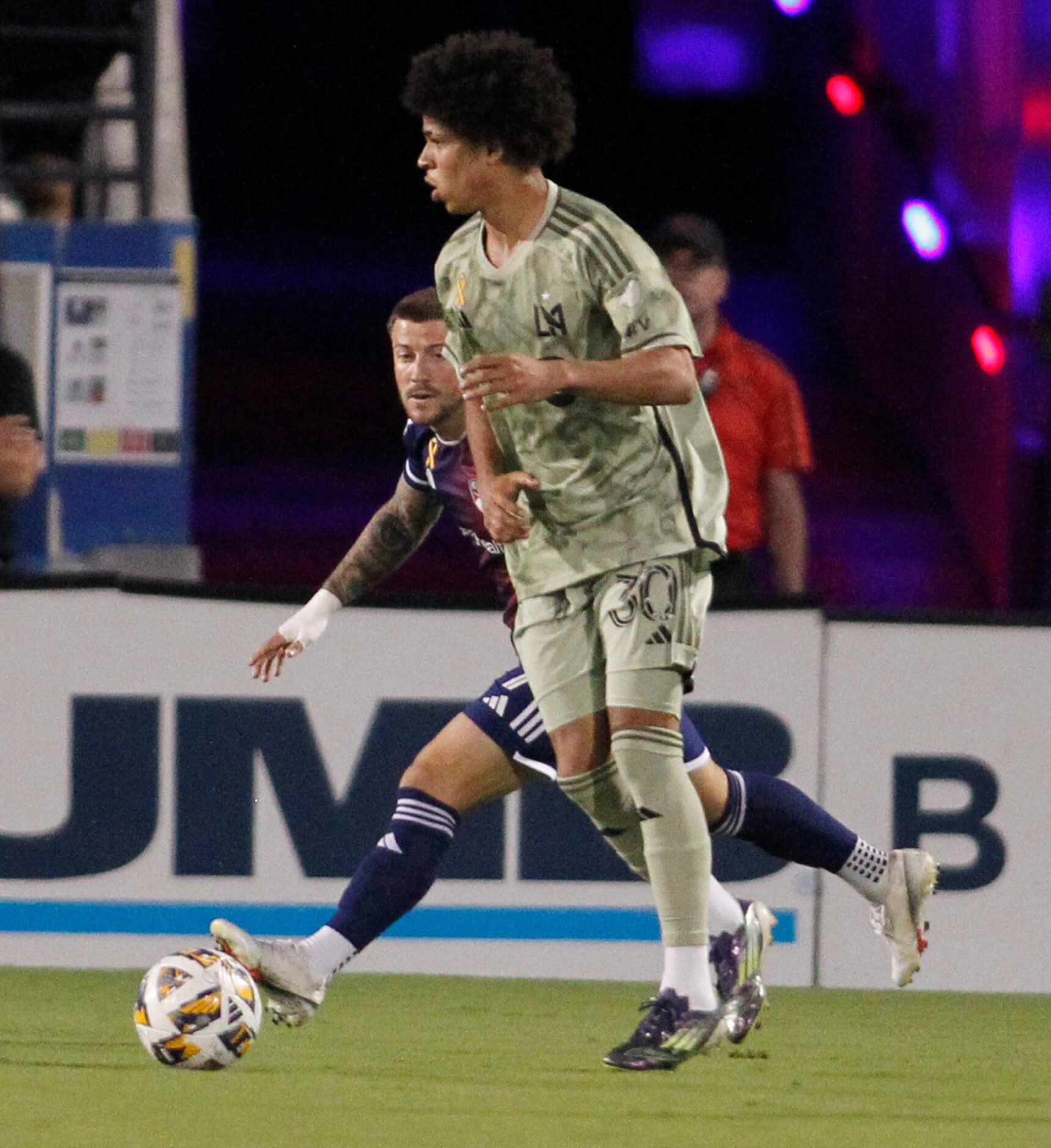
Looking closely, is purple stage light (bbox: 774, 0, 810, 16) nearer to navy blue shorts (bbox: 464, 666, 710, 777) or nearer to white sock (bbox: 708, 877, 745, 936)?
navy blue shorts (bbox: 464, 666, 710, 777)

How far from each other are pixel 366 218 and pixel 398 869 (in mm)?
8023

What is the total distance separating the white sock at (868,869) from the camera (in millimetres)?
5355

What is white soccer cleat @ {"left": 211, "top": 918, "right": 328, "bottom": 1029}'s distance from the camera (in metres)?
4.84

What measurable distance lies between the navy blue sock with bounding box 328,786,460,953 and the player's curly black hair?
1431 millimetres

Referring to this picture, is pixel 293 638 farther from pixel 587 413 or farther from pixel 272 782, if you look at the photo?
pixel 272 782

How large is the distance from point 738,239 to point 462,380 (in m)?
7.98

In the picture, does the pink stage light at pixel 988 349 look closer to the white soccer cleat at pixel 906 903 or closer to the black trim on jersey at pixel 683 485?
the white soccer cleat at pixel 906 903

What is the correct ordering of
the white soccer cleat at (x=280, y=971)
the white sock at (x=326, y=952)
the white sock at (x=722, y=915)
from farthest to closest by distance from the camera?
the white sock at (x=722, y=915) → the white sock at (x=326, y=952) → the white soccer cleat at (x=280, y=971)

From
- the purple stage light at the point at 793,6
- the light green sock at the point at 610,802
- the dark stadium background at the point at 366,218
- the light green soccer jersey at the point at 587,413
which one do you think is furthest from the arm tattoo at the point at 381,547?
the purple stage light at the point at 793,6

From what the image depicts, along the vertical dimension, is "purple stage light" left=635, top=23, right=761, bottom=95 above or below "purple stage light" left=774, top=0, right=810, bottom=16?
below

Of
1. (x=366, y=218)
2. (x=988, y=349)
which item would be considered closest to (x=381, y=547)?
(x=988, y=349)

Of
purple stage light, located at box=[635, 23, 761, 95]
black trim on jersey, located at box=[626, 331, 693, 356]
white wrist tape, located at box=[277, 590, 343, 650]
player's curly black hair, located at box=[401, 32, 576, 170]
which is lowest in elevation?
white wrist tape, located at box=[277, 590, 343, 650]

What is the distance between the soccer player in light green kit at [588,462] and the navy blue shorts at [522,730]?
489 millimetres

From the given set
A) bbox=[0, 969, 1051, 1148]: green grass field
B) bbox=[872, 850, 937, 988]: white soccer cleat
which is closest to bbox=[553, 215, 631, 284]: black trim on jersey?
bbox=[0, 969, 1051, 1148]: green grass field
